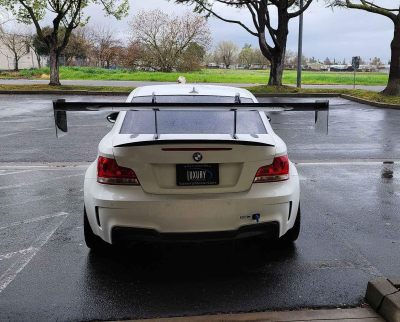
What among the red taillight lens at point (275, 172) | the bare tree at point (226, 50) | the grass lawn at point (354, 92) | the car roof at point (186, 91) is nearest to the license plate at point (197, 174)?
the red taillight lens at point (275, 172)

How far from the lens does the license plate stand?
350 centimetres

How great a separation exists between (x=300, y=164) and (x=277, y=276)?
466 centimetres

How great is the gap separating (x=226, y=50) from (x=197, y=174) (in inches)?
3208

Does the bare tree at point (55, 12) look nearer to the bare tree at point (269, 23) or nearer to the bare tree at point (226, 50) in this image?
the bare tree at point (269, 23)

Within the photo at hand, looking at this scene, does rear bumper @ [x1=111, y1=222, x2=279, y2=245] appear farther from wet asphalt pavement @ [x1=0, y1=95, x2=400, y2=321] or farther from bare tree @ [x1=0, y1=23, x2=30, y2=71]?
bare tree @ [x1=0, y1=23, x2=30, y2=71]

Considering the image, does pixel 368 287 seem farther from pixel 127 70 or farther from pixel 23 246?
pixel 127 70

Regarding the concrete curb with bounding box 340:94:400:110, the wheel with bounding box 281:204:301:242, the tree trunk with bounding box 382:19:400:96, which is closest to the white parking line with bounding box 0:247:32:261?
the wheel with bounding box 281:204:301:242

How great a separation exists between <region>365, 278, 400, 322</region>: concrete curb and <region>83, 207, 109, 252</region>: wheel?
7.45ft

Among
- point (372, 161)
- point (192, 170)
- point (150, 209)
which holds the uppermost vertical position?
point (192, 170)

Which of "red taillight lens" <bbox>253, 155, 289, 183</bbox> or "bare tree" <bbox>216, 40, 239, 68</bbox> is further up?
"bare tree" <bbox>216, 40, 239, 68</bbox>

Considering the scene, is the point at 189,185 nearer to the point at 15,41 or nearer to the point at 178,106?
the point at 178,106

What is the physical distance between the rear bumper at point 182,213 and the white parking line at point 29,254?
2.98 feet

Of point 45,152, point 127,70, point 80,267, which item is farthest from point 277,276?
point 127,70

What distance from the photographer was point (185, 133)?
378 cm
